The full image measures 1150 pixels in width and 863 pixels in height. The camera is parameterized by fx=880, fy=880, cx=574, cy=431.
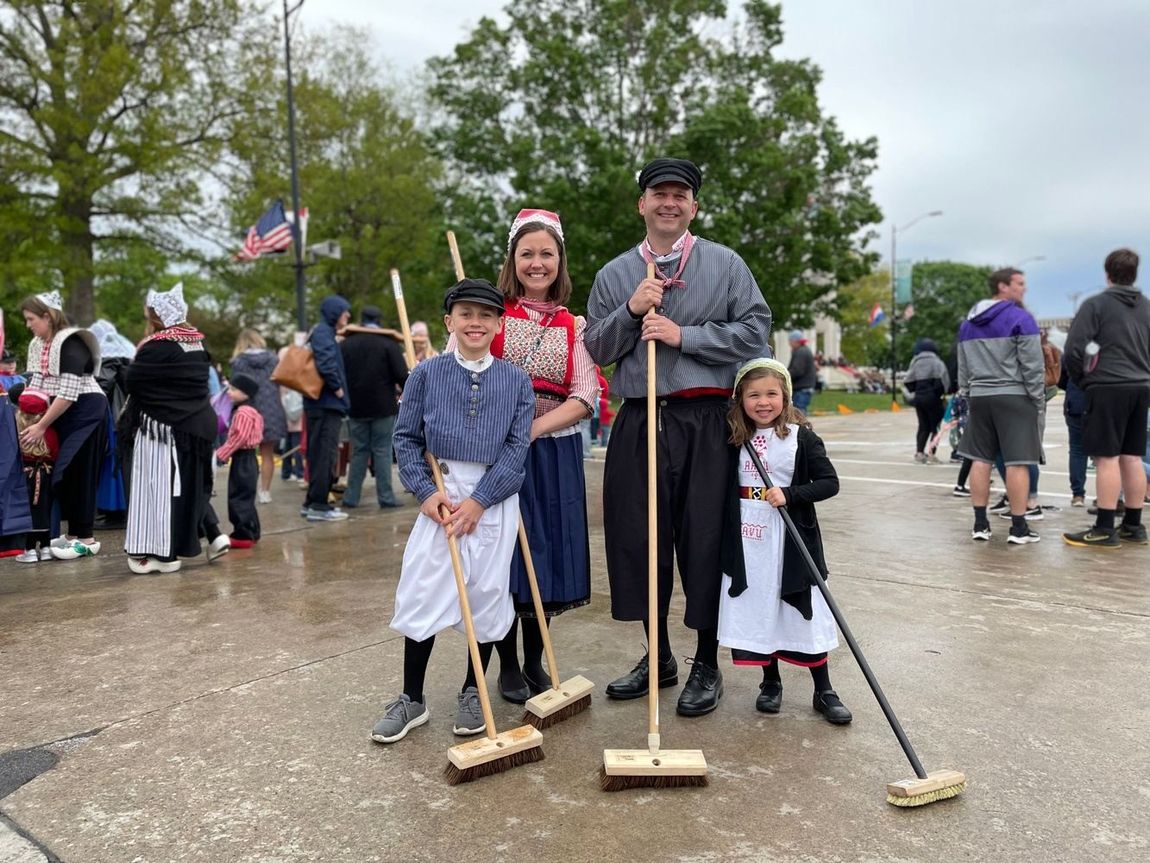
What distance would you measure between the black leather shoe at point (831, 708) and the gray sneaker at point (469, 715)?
126cm

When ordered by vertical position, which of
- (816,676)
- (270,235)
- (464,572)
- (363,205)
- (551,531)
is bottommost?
(816,676)

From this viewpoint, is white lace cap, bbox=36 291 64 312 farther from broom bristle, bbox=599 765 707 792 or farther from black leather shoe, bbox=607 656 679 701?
broom bristle, bbox=599 765 707 792

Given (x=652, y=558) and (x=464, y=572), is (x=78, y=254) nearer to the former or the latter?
(x=464, y=572)

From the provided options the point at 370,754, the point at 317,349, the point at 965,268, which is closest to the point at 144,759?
the point at 370,754

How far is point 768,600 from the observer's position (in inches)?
131

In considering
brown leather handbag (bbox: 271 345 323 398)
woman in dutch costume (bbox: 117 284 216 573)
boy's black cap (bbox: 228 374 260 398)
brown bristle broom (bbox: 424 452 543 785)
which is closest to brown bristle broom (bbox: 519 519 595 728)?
brown bristle broom (bbox: 424 452 543 785)

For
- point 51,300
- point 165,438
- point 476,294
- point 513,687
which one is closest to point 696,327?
point 476,294

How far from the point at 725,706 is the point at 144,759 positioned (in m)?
2.07

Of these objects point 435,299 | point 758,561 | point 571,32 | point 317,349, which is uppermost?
point 571,32

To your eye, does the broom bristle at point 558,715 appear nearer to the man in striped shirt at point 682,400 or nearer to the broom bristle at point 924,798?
the man in striped shirt at point 682,400

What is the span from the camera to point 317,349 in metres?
7.71

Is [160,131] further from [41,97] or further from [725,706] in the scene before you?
[725,706]

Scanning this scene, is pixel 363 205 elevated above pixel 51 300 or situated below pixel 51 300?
above

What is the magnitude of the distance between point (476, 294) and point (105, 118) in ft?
63.4
